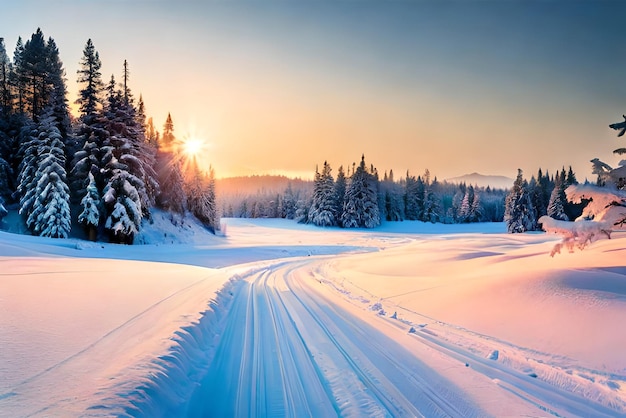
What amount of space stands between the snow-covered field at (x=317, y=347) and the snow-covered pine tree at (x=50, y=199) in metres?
15.2

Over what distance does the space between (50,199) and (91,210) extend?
8.51 feet

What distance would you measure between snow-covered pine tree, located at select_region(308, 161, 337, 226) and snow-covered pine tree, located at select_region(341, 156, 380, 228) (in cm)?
297

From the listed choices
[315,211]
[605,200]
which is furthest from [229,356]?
[315,211]

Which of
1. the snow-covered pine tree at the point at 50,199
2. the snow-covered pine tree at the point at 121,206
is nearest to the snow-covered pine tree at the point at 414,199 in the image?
the snow-covered pine tree at the point at 121,206

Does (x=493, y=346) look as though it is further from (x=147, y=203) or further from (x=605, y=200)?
(x=147, y=203)

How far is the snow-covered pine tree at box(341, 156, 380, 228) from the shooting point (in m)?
63.6

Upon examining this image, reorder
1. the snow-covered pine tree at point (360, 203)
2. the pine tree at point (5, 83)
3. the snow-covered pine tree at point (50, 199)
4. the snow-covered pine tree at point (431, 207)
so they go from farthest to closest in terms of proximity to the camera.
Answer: the snow-covered pine tree at point (431, 207), the snow-covered pine tree at point (360, 203), the pine tree at point (5, 83), the snow-covered pine tree at point (50, 199)

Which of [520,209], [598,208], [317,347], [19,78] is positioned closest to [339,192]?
[520,209]

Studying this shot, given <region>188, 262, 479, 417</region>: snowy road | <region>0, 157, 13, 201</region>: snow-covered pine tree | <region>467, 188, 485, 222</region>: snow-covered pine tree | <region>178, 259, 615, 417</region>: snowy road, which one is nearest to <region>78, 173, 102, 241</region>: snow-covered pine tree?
<region>0, 157, 13, 201</region>: snow-covered pine tree

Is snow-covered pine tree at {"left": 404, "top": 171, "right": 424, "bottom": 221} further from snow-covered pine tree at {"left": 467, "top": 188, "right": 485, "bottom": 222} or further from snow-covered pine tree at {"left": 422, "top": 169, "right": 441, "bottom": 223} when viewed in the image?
snow-covered pine tree at {"left": 467, "top": 188, "right": 485, "bottom": 222}

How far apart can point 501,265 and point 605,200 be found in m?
4.24

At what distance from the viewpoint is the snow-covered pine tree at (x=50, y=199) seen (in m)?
21.5

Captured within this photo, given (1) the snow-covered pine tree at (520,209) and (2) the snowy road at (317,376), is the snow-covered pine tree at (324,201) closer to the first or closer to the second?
(1) the snow-covered pine tree at (520,209)

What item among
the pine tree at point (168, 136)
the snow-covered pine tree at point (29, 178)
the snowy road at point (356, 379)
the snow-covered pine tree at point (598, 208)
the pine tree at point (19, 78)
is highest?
the pine tree at point (19, 78)
